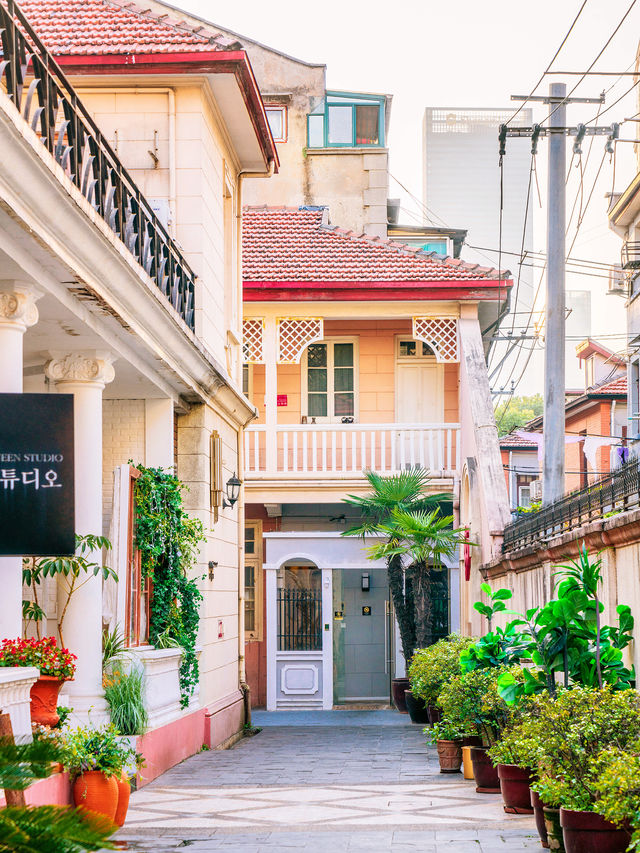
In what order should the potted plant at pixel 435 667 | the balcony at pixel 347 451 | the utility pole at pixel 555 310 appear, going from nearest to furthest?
Result: 1. the potted plant at pixel 435 667
2. the utility pole at pixel 555 310
3. the balcony at pixel 347 451

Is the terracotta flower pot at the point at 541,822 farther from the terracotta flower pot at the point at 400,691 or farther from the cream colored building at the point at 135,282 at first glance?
the terracotta flower pot at the point at 400,691

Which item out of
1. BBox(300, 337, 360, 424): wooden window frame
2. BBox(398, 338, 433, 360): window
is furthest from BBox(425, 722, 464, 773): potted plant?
BBox(398, 338, 433, 360): window

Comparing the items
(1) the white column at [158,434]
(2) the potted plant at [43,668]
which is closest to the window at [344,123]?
(1) the white column at [158,434]

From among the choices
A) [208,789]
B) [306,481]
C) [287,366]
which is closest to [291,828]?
[208,789]

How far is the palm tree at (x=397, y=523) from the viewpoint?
1856 centimetres

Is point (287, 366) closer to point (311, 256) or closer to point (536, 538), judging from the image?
point (311, 256)

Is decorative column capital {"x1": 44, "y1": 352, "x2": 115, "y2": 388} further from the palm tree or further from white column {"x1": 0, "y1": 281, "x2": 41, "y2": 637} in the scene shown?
the palm tree

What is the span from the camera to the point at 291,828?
811 centimetres

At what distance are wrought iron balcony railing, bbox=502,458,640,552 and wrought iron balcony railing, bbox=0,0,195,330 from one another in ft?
14.3

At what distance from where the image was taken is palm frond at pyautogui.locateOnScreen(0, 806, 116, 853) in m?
3.57

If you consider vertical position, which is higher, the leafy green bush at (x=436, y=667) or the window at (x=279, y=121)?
the window at (x=279, y=121)

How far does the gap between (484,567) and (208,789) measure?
7.34m

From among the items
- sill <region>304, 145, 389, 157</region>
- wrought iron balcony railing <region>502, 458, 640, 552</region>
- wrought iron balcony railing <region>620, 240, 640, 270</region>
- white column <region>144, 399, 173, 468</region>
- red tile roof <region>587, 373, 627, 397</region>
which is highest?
sill <region>304, 145, 389, 157</region>

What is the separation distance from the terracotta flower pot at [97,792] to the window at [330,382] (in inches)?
558
